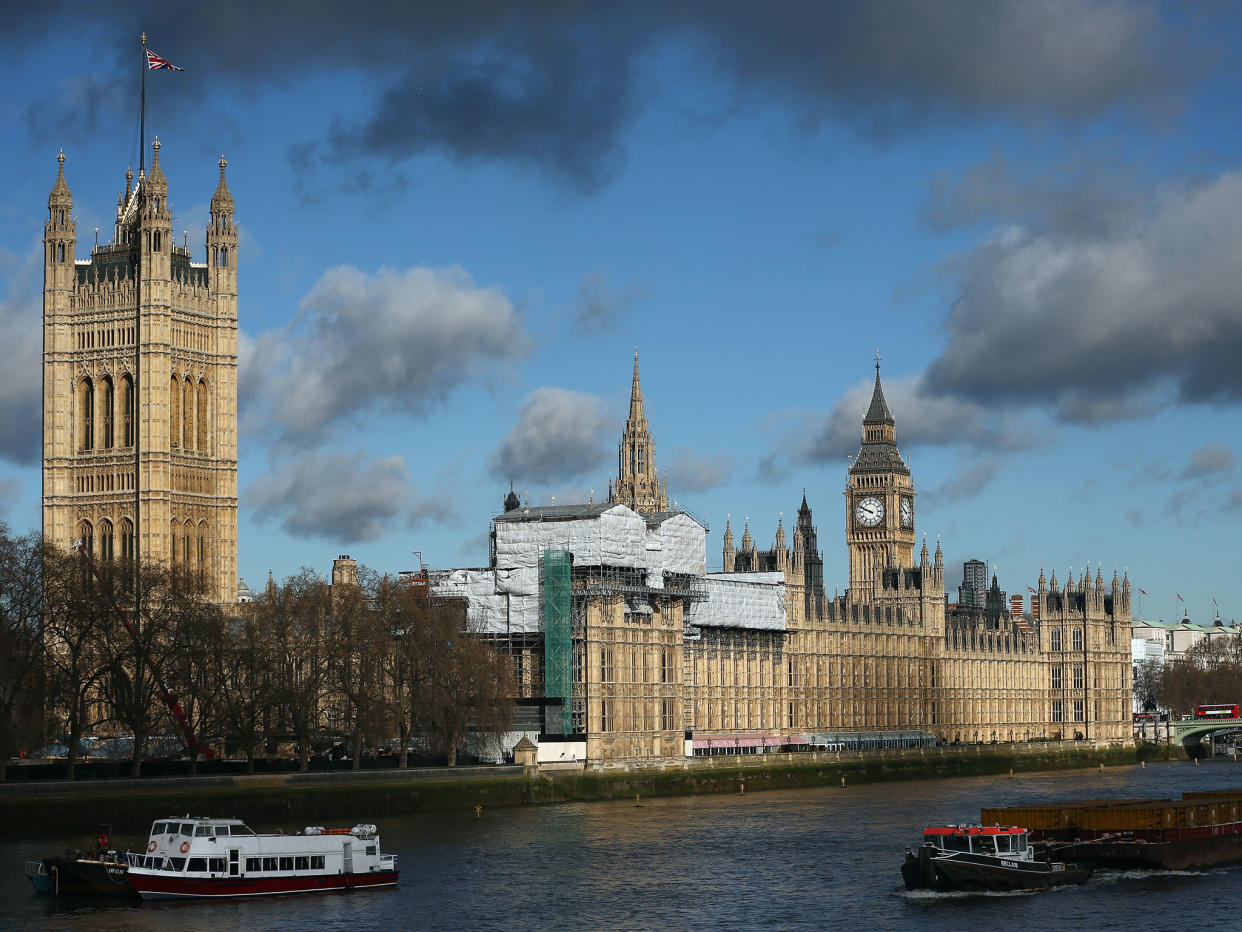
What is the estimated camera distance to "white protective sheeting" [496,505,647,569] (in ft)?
431

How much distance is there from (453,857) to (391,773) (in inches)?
811

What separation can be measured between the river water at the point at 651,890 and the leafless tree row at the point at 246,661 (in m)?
9.12

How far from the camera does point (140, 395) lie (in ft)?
525

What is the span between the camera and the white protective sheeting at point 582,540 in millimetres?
131250

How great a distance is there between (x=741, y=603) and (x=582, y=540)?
26537 mm

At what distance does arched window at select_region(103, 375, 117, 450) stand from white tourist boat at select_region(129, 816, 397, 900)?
85.7 m

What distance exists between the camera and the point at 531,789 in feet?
381

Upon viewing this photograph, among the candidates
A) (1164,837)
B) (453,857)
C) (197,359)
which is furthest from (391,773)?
(197,359)

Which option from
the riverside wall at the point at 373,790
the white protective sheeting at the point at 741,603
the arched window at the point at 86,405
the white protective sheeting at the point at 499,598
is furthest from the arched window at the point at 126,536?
the riverside wall at the point at 373,790

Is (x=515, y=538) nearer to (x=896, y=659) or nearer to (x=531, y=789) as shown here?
(x=531, y=789)

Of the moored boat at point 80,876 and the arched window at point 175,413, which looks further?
the arched window at point 175,413

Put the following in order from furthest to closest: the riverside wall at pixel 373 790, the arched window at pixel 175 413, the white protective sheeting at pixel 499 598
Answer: the arched window at pixel 175 413, the white protective sheeting at pixel 499 598, the riverside wall at pixel 373 790

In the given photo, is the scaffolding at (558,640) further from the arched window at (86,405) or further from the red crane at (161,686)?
the arched window at (86,405)

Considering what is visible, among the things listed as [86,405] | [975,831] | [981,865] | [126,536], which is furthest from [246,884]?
[86,405]
